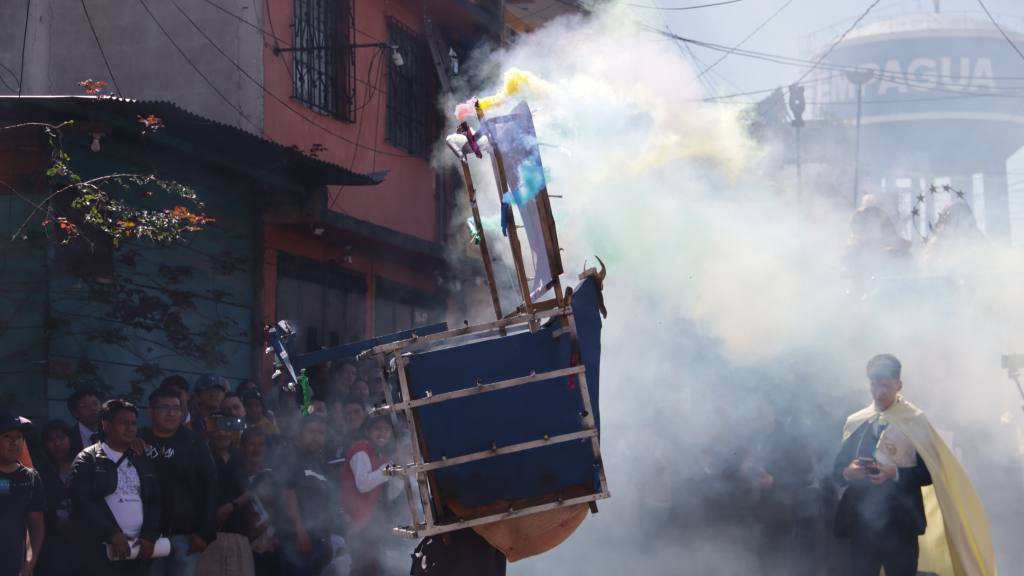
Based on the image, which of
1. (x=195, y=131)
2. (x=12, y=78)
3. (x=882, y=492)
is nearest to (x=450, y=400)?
(x=882, y=492)

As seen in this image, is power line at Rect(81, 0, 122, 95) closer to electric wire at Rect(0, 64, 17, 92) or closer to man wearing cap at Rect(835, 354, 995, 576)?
electric wire at Rect(0, 64, 17, 92)

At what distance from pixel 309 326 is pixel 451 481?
8.17 m

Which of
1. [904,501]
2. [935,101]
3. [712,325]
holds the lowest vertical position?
[904,501]

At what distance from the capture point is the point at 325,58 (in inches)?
600

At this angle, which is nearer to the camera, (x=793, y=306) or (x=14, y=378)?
(x=14, y=378)

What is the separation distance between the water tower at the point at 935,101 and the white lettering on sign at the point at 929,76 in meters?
0.04

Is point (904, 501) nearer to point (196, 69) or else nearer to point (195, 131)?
point (195, 131)

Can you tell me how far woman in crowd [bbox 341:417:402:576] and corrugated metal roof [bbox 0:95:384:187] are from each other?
130 inches

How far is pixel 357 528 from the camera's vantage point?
9805 mm

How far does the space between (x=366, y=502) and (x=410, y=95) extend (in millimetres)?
8594

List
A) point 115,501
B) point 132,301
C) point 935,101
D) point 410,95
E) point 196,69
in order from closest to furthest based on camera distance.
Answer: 1. point 115,501
2. point 132,301
3. point 196,69
4. point 410,95
5. point 935,101

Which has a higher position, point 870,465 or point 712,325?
point 712,325

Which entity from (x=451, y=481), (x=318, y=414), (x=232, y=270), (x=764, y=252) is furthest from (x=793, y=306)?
(x=451, y=481)

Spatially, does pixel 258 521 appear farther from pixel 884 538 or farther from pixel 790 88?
pixel 790 88
